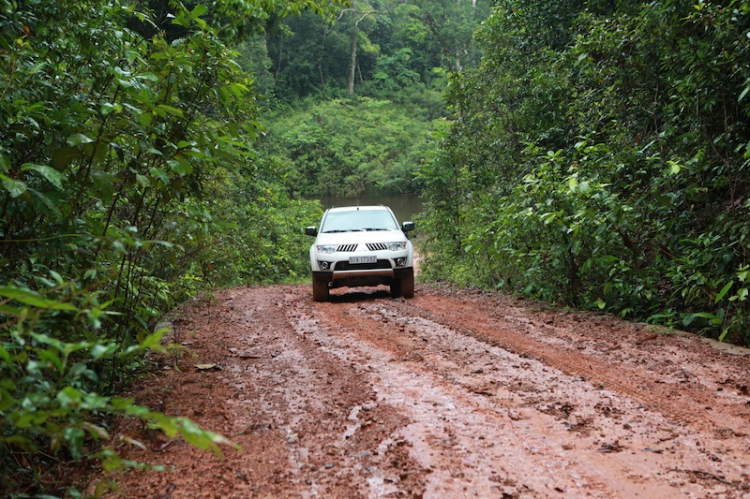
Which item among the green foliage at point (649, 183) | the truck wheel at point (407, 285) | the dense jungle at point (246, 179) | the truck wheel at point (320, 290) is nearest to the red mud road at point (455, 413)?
the dense jungle at point (246, 179)

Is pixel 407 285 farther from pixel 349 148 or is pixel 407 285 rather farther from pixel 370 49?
pixel 370 49

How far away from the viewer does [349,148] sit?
4522 centimetres

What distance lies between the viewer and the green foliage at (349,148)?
4147 cm

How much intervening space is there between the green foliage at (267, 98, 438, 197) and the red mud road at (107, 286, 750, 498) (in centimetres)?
3254

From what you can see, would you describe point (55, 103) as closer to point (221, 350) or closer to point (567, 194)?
point (221, 350)

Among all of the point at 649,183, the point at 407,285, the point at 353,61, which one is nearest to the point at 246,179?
the point at 407,285

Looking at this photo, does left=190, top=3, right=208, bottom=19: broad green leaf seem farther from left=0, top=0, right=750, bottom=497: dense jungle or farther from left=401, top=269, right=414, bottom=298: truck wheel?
left=401, top=269, right=414, bottom=298: truck wheel

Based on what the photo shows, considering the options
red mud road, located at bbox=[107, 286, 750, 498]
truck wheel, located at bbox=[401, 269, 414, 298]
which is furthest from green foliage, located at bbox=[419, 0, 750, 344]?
truck wheel, located at bbox=[401, 269, 414, 298]

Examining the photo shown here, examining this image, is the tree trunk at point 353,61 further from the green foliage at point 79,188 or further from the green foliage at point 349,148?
the green foliage at point 79,188

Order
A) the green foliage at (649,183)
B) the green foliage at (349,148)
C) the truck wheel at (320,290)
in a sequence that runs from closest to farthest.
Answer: the green foliage at (649,183), the truck wheel at (320,290), the green foliage at (349,148)

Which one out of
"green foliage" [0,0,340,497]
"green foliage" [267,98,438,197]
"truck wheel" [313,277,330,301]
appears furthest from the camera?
"green foliage" [267,98,438,197]

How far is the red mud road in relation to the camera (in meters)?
2.99

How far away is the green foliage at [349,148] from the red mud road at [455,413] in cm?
3254

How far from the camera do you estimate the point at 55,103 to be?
3510 mm
